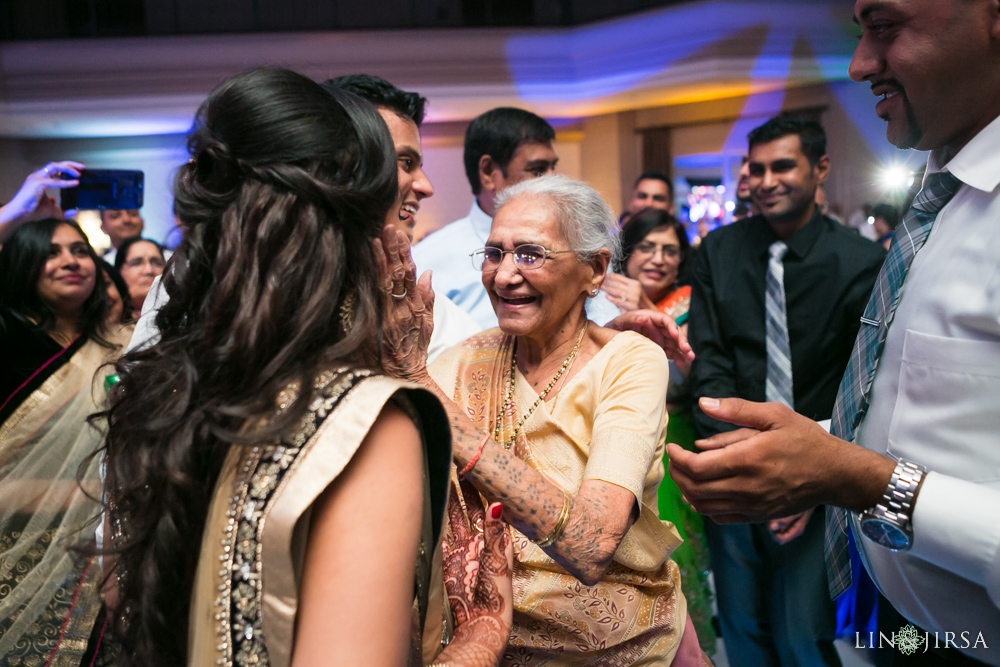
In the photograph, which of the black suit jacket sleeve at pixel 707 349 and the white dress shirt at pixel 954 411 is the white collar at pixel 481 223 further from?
the white dress shirt at pixel 954 411

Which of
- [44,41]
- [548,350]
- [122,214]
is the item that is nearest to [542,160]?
[548,350]

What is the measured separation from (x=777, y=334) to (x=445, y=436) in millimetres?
1870

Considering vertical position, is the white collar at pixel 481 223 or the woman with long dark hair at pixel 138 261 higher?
the white collar at pixel 481 223

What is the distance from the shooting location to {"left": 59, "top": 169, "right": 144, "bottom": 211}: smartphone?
235cm

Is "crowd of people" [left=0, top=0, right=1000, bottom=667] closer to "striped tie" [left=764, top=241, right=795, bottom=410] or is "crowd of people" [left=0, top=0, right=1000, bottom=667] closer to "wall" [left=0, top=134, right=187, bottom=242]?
→ "striped tie" [left=764, top=241, right=795, bottom=410]

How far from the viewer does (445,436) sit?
880 mm

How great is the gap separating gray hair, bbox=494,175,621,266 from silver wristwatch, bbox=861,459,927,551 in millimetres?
803

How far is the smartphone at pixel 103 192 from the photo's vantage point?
2.35 metres

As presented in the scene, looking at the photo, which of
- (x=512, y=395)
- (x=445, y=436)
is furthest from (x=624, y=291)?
(x=445, y=436)

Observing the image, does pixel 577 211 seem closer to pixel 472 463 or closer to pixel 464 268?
pixel 472 463

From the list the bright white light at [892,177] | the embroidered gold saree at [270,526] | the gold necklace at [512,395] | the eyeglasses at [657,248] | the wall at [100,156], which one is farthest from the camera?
the wall at [100,156]

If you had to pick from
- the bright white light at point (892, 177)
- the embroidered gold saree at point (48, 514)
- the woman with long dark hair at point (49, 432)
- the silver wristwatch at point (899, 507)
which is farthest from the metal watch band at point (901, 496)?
the bright white light at point (892, 177)

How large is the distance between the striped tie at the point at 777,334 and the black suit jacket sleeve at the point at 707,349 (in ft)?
0.49

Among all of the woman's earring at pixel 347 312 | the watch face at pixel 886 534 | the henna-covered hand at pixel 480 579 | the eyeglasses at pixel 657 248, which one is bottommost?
the henna-covered hand at pixel 480 579
